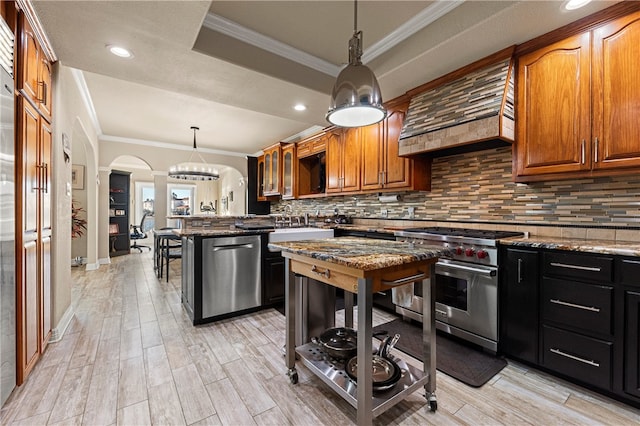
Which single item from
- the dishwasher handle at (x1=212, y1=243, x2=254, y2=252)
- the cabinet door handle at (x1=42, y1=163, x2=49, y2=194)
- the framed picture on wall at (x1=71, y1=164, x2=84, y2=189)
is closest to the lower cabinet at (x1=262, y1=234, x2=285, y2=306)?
the dishwasher handle at (x1=212, y1=243, x2=254, y2=252)

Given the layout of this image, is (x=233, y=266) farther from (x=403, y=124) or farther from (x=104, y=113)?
(x=104, y=113)

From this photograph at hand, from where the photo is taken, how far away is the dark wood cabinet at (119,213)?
21.9 ft

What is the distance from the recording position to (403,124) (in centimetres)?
299

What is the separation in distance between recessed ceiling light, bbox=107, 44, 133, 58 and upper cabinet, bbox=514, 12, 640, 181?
3.10 metres

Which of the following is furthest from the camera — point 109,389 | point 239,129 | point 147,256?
point 147,256

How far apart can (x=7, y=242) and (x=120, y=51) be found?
1.60 meters

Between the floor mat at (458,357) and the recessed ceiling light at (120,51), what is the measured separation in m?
3.12

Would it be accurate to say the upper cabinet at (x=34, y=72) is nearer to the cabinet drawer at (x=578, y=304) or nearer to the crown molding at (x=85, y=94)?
the crown molding at (x=85, y=94)

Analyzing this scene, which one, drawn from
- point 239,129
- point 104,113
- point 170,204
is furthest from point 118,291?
point 170,204

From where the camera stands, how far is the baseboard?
2.29 metres

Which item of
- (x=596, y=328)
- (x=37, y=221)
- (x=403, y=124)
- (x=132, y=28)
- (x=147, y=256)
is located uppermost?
(x=132, y=28)

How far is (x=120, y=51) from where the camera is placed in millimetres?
2207

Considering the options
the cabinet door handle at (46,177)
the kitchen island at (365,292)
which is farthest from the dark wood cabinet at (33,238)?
the kitchen island at (365,292)

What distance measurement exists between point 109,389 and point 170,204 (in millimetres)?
9500
